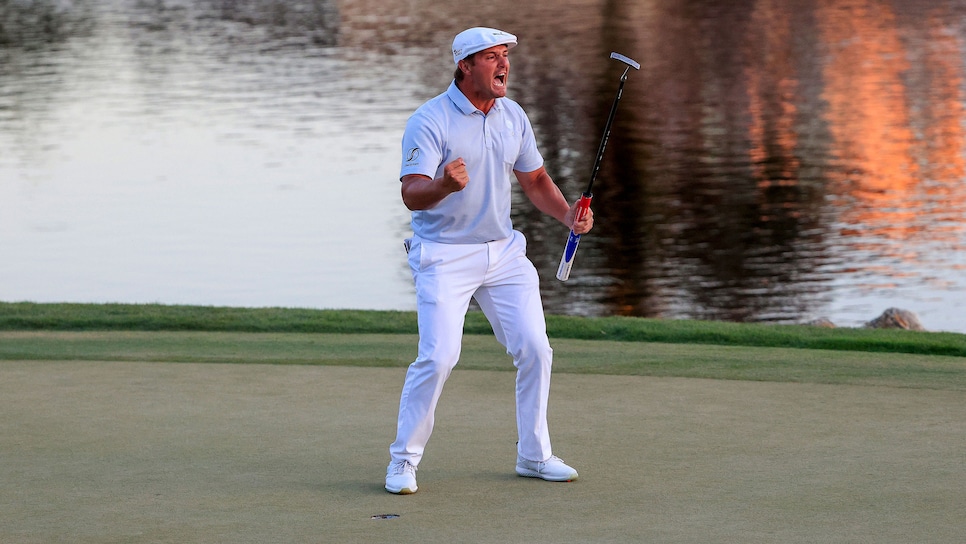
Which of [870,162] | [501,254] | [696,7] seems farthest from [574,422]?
[696,7]

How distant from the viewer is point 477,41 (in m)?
4.91

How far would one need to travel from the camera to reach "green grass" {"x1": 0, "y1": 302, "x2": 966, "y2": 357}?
809 cm

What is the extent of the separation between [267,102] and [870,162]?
1079 cm

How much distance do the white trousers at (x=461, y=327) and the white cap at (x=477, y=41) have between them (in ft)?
2.25

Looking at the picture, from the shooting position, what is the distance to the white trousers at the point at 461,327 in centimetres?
505

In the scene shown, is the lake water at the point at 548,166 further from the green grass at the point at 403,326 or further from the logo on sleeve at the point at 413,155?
the logo on sleeve at the point at 413,155

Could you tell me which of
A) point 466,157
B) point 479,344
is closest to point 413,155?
point 466,157

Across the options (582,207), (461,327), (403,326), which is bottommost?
(403,326)

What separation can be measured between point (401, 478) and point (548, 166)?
13.7 metres

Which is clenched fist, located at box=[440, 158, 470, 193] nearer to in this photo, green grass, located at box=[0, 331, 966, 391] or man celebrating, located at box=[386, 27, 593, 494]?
man celebrating, located at box=[386, 27, 593, 494]

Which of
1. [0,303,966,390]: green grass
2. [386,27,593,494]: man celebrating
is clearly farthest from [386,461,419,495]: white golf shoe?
[0,303,966,390]: green grass

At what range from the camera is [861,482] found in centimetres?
494

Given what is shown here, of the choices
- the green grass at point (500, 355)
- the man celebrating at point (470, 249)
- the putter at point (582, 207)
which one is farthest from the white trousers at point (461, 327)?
the green grass at point (500, 355)

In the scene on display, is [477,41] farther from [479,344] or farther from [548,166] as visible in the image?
[548,166]
